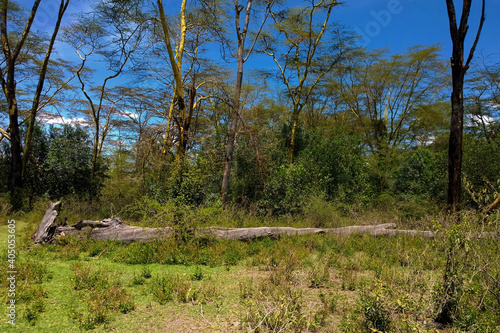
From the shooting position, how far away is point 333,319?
3.20m

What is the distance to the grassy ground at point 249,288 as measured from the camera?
9.21 ft

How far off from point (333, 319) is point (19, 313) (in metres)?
3.38

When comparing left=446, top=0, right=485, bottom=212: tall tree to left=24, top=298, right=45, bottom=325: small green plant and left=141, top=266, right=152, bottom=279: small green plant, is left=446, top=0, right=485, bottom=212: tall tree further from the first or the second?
left=24, top=298, right=45, bottom=325: small green plant

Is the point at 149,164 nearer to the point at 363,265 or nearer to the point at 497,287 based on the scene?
the point at 363,265

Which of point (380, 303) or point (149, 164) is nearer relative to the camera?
point (380, 303)

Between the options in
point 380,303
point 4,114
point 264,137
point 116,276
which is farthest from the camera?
point 4,114

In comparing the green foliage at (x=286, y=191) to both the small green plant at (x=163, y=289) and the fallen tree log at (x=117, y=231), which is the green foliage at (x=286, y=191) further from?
the small green plant at (x=163, y=289)

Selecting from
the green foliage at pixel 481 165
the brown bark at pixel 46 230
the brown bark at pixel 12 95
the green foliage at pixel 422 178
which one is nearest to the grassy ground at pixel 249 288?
the brown bark at pixel 46 230

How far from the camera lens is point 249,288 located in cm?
380

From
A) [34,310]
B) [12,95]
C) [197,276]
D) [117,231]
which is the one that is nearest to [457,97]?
[197,276]

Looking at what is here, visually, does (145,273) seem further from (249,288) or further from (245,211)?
(245,211)

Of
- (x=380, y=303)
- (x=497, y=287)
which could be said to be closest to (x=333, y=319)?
(x=380, y=303)

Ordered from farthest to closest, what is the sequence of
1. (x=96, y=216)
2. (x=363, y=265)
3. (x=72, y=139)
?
(x=72, y=139) → (x=96, y=216) → (x=363, y=265)

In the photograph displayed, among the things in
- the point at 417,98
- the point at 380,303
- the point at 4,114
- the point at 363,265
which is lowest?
the point at 363,265
